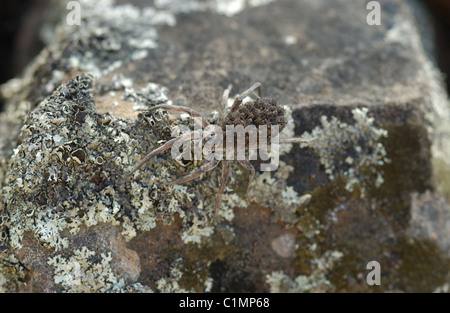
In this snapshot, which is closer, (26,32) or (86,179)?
(86,179)

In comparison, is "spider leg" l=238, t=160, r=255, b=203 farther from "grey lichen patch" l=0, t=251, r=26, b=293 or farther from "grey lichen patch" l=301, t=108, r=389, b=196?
"grey lichen patch" l=0, t=251, r=26, b=293

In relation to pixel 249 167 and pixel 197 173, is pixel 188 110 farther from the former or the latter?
pixel 249 167

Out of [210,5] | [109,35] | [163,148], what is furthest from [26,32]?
[163,148]

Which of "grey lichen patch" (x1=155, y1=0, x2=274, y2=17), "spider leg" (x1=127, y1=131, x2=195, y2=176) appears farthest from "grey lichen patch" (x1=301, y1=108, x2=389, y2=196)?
"grey lichen patch" (x1=155, y1=0, x2=274, y2=17)

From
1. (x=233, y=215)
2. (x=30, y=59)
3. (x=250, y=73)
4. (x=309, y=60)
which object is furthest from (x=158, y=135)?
(x=30, y=59)

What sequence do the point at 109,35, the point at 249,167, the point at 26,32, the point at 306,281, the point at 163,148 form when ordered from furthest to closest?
the point at 26,32 < the point at 109,35 < the point at 306,281 < the point at 249,167 < the point at 163,148

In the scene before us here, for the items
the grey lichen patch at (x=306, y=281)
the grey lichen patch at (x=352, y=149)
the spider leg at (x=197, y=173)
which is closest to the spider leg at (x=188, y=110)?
the spider leg at (x=197, y=173)

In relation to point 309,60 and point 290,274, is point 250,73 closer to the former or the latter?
point 309,60
